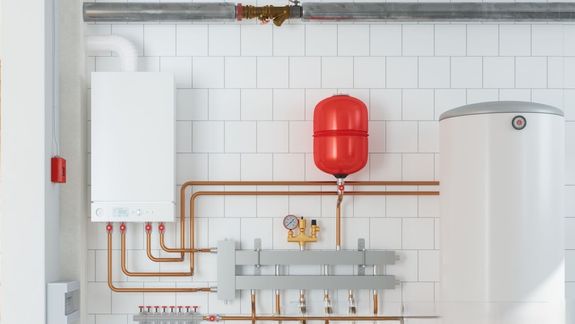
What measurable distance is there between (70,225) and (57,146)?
14.9 inches

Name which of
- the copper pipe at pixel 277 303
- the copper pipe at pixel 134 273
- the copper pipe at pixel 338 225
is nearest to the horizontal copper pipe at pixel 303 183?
the copper pipe at pixel 338 225

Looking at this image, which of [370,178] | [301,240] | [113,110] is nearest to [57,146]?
[113,110]

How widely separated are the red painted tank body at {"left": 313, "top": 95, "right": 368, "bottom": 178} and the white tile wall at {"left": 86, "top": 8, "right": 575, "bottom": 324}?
22 centimetres

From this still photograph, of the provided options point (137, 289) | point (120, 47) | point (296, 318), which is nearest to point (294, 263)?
point (296, 318)

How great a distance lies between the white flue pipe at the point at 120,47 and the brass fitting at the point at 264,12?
1.76 ft

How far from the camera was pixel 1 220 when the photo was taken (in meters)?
2.74

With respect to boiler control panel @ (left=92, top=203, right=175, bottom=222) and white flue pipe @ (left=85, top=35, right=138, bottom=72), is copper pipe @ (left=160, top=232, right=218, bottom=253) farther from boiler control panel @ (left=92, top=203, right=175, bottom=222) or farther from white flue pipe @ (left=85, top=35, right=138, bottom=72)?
white flue pipe @ (left=85, top=35, right=138, bottom=72)

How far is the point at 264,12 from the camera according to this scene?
9.87ft

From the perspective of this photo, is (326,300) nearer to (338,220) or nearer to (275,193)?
(338,220)

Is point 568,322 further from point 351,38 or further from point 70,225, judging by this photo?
point 70,225

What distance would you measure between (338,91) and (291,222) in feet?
2.26

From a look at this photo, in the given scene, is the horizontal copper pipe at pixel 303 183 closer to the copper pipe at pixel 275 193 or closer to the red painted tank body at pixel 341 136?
the copper pipe at pixel 275 193

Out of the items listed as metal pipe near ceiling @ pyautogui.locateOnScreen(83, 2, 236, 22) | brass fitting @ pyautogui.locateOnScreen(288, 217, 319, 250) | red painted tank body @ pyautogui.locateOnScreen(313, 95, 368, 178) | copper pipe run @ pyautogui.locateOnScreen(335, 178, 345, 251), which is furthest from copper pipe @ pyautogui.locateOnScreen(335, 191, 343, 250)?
metal pipe near ceiling @ pyautogui.locateOnScreen(83, 2, 236, 22)

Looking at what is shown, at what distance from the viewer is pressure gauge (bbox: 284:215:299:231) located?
3.04 metres
